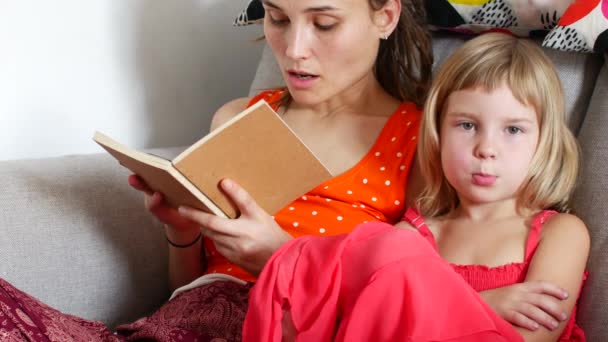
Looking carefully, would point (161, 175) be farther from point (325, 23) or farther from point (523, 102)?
point (523, 102)

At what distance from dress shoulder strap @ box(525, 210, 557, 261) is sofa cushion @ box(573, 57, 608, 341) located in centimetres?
7

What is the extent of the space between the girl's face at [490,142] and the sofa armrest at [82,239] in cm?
64

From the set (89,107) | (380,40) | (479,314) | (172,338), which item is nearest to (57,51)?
(89,107)

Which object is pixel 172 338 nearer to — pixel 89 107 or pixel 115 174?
pixel 115 174

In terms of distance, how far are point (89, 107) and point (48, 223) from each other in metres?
0.49

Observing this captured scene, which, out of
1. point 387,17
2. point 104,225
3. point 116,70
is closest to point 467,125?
point 387,17

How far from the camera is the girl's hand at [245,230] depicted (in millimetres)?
1271

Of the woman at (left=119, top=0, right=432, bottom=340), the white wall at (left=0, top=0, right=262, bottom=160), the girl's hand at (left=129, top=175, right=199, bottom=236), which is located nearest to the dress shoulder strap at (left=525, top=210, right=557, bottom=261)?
the woman at (left=119, top=0, right=432, bottom=340)

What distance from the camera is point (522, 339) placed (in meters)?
1.10

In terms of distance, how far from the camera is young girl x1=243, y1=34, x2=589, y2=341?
1034 mm

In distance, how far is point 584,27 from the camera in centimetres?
139

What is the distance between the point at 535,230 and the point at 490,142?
160 mm

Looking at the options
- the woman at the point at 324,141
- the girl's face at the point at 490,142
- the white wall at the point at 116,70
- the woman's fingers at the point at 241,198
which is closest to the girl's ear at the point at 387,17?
the woman at the point at 324,141

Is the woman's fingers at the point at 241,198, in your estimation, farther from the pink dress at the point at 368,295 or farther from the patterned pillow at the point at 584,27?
the patterned pillow at the point at 584,27
